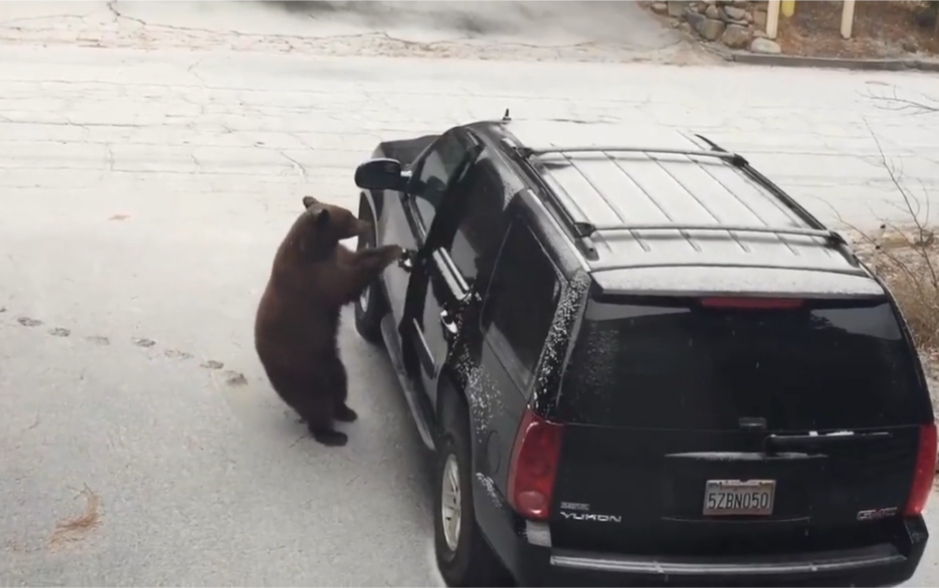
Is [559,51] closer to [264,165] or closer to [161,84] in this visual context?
[161,84]

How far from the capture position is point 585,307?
12.8ft

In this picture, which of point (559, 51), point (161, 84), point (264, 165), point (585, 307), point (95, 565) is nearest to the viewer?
point (585, 307)

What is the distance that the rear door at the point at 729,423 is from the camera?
3893mm

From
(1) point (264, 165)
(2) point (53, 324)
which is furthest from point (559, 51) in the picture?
(2) point (53, 324)

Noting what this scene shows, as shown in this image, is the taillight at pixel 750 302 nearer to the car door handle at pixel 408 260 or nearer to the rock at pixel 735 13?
the car door handle at pixel 408 260

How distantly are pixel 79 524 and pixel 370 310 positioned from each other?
2.54m

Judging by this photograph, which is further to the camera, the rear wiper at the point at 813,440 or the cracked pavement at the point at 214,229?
the cracked pavement at the point at 214,229

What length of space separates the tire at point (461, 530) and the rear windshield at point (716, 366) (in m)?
0.84

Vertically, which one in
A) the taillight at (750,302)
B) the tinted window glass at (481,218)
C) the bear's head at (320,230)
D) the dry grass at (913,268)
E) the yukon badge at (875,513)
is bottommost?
→ the dry grass at (913,268)

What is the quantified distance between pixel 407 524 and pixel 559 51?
15.8 m

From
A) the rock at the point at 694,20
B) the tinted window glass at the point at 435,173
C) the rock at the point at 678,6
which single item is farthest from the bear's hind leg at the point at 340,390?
the rock at the point at 678,6

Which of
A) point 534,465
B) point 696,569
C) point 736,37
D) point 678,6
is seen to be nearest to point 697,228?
point 534,465

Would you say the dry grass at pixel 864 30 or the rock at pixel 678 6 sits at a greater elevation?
the rock at pixel 678 6

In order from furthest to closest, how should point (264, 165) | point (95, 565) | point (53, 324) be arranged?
point (264, 165), point (53, 324), point (95, 565)
